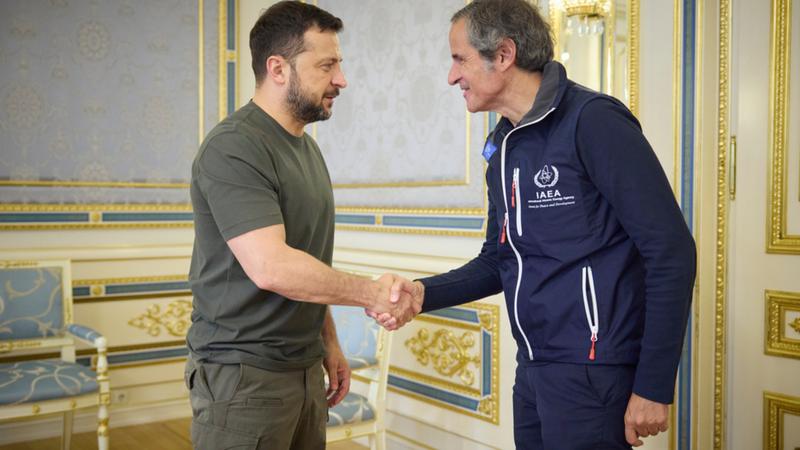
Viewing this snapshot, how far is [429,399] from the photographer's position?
3.82 metres

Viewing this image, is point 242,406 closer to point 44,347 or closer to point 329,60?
point 329,60

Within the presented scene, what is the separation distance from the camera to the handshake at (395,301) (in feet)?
6.77

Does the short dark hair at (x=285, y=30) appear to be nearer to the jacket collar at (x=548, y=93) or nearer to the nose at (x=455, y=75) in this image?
the nose at (x=455, y=75)

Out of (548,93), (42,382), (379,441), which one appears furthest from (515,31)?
(42,382)

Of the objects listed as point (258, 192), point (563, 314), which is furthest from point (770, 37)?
point (258, 192)

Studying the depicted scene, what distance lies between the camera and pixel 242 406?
1.81 metres

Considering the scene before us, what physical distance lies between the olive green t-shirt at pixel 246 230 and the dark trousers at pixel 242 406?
0.03 meters

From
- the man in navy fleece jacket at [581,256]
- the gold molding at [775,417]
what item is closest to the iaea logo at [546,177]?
the man in navy fleece jacket at [581,256]

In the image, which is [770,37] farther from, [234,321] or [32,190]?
[32,190]

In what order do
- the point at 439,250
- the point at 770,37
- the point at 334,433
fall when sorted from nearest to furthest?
the point at 770,37
the point at 334,433
the point at 439,250

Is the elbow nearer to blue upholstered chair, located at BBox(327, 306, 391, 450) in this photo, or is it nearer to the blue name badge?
the blue name badge

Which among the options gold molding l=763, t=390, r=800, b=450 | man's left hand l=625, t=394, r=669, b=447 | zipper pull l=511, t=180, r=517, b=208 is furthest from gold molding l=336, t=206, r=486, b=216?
man's left hand l=625, t=394, r=669, b=447

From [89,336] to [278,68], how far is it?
220cm

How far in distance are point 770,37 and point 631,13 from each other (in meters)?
0.49
